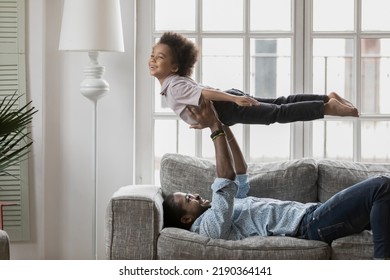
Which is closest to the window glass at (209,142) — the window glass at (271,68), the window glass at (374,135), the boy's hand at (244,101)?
the window glass at (271,68)

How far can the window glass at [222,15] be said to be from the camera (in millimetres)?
5121

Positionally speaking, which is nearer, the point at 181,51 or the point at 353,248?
the point at 353,248

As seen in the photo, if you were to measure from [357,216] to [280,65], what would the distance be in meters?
1.49

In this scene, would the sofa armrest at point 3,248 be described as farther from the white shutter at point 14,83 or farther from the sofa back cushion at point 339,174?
the sofa back cushion at point 339,174

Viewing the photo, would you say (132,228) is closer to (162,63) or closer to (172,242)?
(172,242)

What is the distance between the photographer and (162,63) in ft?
13.4

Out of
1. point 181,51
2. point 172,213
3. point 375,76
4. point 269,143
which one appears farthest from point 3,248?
point 375,76

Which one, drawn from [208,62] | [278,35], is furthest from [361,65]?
[208,62]

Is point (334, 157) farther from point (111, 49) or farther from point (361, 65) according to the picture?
point (111, 49)

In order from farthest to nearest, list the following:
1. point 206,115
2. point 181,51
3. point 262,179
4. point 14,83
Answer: point 14,83 → point 262,179 → point 181,51 → point 206,115

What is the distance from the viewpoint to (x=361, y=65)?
512 centimetres

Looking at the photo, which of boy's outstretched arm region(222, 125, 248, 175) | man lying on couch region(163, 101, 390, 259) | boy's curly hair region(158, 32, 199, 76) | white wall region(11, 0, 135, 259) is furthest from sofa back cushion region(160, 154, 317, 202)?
boy's curly hair region(158, 32, 199, 76)

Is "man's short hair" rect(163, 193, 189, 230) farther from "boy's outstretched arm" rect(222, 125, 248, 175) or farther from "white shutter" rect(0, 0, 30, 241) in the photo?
"white shutter" rect(0, 0, 30, 241)

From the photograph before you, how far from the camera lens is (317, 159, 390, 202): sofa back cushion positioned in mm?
4566
